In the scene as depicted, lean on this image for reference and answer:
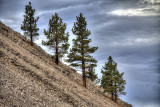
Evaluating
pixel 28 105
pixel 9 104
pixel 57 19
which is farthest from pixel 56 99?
pixel 57 19

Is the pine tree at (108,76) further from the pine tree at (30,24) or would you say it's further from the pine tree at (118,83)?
the pine tree at (30,24)

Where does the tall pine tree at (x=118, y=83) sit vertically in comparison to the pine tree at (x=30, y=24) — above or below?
below

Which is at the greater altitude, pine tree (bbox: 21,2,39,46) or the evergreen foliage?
pine tree (bbox: 21,2,39,46)

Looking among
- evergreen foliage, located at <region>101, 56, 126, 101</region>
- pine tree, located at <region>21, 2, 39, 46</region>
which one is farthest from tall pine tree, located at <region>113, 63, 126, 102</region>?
pine tree, located at <region>21, 2, 39, 46</region>

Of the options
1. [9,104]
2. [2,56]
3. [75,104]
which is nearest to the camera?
[9,104]

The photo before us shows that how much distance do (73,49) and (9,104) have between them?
17590 mm

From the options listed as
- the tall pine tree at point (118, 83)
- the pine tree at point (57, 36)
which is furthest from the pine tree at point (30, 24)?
the tall pine tree at point (118, 83)

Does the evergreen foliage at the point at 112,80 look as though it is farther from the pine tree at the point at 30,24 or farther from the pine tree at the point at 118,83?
the pine tree at the point at 30,24

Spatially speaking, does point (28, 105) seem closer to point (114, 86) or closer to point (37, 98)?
point (37, 98)

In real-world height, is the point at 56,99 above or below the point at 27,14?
below

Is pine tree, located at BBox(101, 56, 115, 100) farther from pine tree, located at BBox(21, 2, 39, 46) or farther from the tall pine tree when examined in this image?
pine tree, located at BBox(21, 2, 39, 46)

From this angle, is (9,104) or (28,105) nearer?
(9,104)

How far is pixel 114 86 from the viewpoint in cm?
3328

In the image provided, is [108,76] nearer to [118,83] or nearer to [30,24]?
[118,83]
